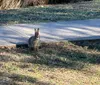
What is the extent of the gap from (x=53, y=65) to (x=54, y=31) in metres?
2.65

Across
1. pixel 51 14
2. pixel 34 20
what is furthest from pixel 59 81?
pixel 51 14

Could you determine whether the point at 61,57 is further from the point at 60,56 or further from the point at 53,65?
the point at 53,65

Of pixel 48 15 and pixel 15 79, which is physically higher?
pixel 48 15

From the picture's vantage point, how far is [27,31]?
10.8 m

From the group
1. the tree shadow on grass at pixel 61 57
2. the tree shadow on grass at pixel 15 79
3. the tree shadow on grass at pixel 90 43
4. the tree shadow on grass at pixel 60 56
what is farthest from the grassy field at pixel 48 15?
the tree shadow on grass at pixel 15 79

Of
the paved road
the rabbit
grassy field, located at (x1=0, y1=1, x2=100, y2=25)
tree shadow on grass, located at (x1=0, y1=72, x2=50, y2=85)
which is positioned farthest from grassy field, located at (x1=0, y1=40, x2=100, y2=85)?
grassy field, located at (x1=0, y1=1, x2=100, y2=25)

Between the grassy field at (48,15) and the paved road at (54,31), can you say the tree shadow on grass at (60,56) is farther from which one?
the grassy field at (48,15)

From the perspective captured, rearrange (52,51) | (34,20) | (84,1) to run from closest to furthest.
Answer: (52,51) → (34,20) → (84,1)

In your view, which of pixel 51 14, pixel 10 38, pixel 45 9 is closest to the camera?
pixel 10 38

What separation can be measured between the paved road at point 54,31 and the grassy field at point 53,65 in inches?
19.2

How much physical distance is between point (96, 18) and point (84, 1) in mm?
5277

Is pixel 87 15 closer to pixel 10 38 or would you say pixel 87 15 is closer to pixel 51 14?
pixel 51 14

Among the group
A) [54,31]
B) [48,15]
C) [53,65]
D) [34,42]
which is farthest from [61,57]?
[48,15]

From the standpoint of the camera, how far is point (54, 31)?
35.6 feet
